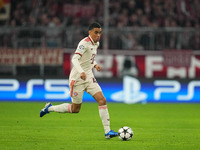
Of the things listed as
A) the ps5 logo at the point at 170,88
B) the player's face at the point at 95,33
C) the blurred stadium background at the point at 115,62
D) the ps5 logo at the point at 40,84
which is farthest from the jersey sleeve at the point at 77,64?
the ps5 logo at the point at 170,88

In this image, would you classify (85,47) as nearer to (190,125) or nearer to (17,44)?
(190,125)

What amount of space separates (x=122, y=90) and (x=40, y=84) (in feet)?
9.68

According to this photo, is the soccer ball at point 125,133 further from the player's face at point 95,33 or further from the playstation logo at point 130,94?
the playstation logo at point 130,94

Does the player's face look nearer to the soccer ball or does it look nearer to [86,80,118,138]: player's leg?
[86,80,118,138]: player's leg

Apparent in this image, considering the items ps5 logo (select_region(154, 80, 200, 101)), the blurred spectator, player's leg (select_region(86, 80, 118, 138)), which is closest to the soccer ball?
player's leg (select_region(86, 80, 118, 138))

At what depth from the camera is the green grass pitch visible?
8531 mm

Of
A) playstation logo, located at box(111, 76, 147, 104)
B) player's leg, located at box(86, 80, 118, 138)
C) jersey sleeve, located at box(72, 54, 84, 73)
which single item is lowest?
playstation logo, located at box(111, 76, 147, 104)

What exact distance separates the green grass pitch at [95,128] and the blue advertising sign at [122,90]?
1.08m

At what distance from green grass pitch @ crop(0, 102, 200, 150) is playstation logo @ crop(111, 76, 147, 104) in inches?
43.4

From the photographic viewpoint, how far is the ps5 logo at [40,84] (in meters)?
18.3

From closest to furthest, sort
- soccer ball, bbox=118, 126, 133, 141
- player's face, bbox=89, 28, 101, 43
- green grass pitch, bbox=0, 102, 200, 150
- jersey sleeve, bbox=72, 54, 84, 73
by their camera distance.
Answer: green grass pitch, bbox=0, 102, 200, 150 → soccer ball, bbox=118, 126, 133, 141 → jersey sleeve, bbox=72, 54, 84, 73 → player's face, bbox=89, 28, 101, 43

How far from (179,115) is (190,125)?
246 cm

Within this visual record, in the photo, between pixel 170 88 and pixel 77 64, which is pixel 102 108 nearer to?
pixel 77 64

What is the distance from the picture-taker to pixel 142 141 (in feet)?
29.8
